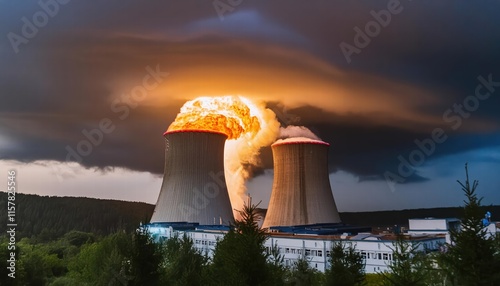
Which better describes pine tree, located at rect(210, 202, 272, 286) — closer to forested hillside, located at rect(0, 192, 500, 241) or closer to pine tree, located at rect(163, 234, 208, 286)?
pine tree, located at rect(163, 234, 208, 286)

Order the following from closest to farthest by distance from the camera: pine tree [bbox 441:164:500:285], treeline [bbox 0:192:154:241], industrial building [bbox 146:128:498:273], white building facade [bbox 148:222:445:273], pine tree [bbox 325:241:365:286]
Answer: pine tree [bbox 441:164:500:285] → pine tree [bbox 325:241:365:286] → white building facade [bbox 148:222:445:273] → industrial building [bbox 146:128:498:273] → treeline [bbox 0:192:154:241]

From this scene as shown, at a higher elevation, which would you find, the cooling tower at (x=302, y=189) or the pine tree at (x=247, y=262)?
the cooling tower at (x=302, y=189)

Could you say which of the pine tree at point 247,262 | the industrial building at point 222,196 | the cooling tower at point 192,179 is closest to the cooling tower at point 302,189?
the industrial building at point 222,196

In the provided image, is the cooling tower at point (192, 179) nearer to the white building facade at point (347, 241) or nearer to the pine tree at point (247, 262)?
the white building facade at point (347, 241)

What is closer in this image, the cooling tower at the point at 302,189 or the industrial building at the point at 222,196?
the industrial building at the point at 222,196

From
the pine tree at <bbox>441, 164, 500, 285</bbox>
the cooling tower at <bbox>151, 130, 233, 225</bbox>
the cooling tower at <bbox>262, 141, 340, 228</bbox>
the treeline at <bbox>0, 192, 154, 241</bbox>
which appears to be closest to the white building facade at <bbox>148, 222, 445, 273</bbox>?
the cooling tower at <bbox>151, 130, 233, 225</bbox>

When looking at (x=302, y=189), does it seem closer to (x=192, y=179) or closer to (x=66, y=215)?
(x=192, y=179)
